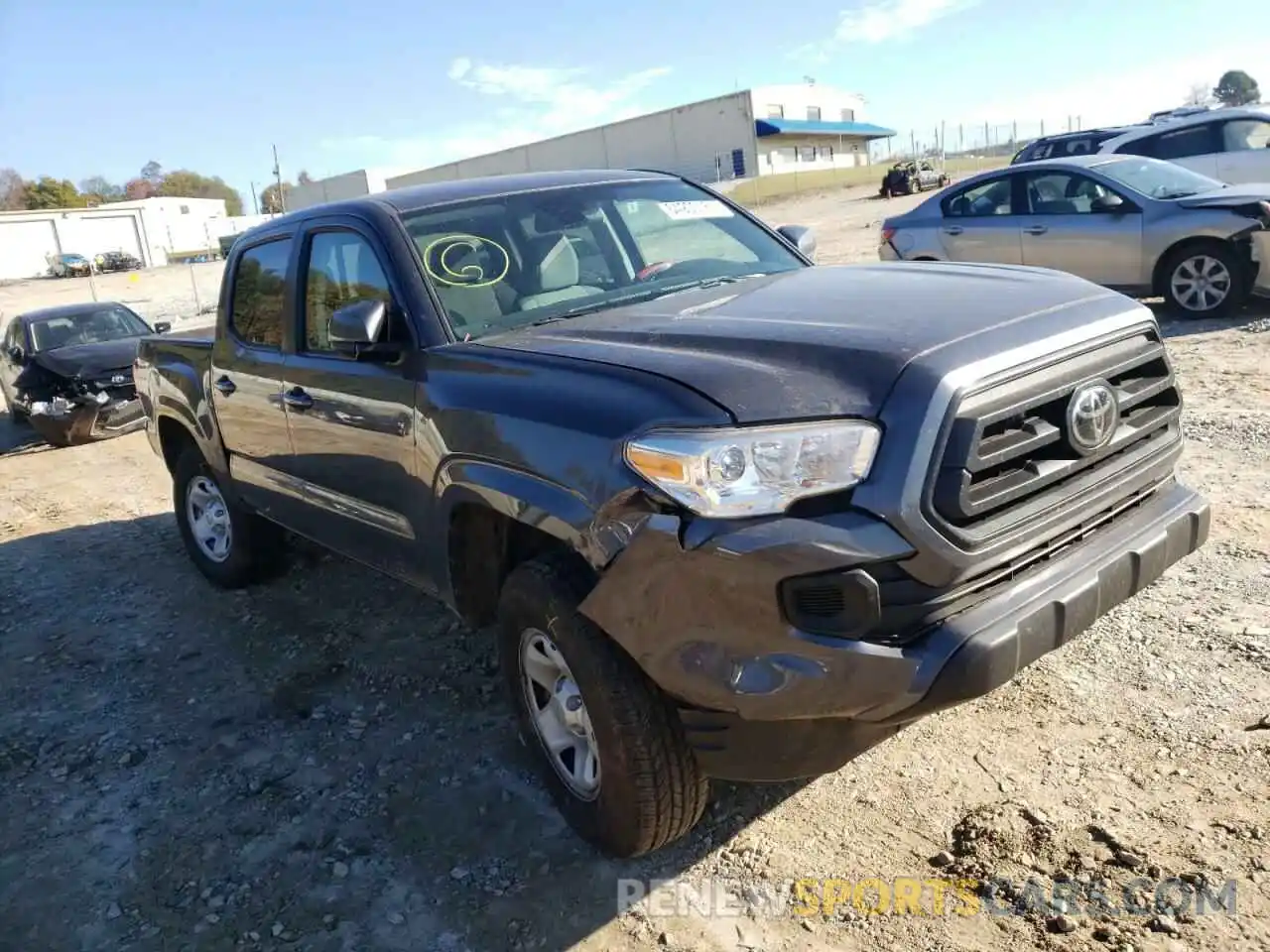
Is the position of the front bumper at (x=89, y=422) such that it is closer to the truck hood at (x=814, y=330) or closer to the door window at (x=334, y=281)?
the door window at (x=334, y=281)

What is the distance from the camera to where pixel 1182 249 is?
A: 9.14m

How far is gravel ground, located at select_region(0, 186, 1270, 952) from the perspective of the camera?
8.85ft

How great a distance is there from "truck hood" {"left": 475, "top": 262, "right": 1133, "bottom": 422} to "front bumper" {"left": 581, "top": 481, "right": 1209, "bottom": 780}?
1.11 ft

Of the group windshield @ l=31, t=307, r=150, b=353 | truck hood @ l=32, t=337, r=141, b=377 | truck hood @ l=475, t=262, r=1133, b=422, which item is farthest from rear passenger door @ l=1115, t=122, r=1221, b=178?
windshield @ l=31, t=307, r=150, b=353

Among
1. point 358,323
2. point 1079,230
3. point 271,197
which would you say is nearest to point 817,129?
point 271,197

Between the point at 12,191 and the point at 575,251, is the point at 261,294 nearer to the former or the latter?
the point at 575,251

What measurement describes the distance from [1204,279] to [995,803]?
7.88m

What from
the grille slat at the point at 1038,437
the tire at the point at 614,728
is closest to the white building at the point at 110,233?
the tire at the point at 614,728

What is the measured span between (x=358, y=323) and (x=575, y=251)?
0.98 m

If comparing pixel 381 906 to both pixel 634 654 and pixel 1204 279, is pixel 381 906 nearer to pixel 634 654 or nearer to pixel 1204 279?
pixel 634 654

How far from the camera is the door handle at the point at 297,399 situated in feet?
13.4

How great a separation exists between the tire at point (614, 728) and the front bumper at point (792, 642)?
101mm

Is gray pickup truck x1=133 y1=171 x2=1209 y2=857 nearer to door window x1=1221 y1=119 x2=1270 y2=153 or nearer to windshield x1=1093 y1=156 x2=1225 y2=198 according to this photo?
windshield x1=1093 y1=156 x2=1225 y2=198

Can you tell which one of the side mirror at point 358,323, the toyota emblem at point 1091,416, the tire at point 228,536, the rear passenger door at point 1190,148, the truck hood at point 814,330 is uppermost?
the rear passenger door at point 1190,148
